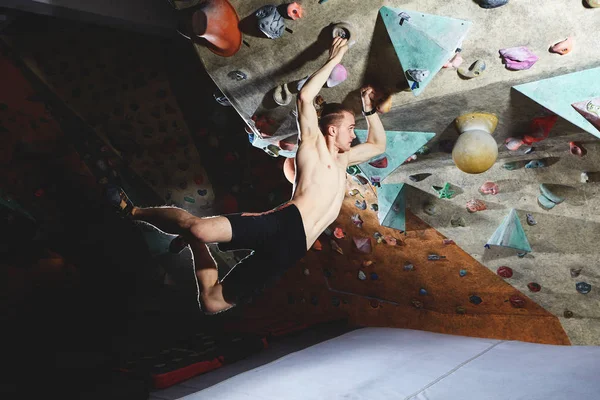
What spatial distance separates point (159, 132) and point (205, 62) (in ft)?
7.24

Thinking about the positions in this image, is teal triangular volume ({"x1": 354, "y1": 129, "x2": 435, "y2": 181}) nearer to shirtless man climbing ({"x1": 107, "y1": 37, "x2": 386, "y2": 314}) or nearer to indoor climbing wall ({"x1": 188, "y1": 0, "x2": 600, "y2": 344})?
indoor climbing wall ({"x1": 188, "y1": 0, "x2": 600, "y2": 344})

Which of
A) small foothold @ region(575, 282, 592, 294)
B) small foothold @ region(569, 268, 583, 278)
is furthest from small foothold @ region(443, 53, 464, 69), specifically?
small foothold @ region(575, 282, 592, 294)

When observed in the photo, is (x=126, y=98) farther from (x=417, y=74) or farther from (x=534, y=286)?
(x=534, y=286)

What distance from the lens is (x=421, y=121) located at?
2270 millimetres

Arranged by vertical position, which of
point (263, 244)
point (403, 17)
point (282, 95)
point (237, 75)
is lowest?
point (263, 244)

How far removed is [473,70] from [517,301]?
7.85ft

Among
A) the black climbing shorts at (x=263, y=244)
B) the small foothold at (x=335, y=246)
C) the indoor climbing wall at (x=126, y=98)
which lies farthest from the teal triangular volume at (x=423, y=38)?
the indoor climbing wall at (x=126, y=98)

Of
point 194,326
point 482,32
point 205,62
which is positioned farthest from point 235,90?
point 194,326

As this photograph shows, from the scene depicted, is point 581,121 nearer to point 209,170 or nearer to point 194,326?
point 209,170

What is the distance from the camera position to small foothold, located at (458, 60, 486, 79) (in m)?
1.82

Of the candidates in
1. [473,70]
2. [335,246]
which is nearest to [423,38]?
[473,70]

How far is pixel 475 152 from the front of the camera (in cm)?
196

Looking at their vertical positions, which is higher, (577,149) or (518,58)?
(518,58)

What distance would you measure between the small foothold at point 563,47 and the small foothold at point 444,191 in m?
1.24
